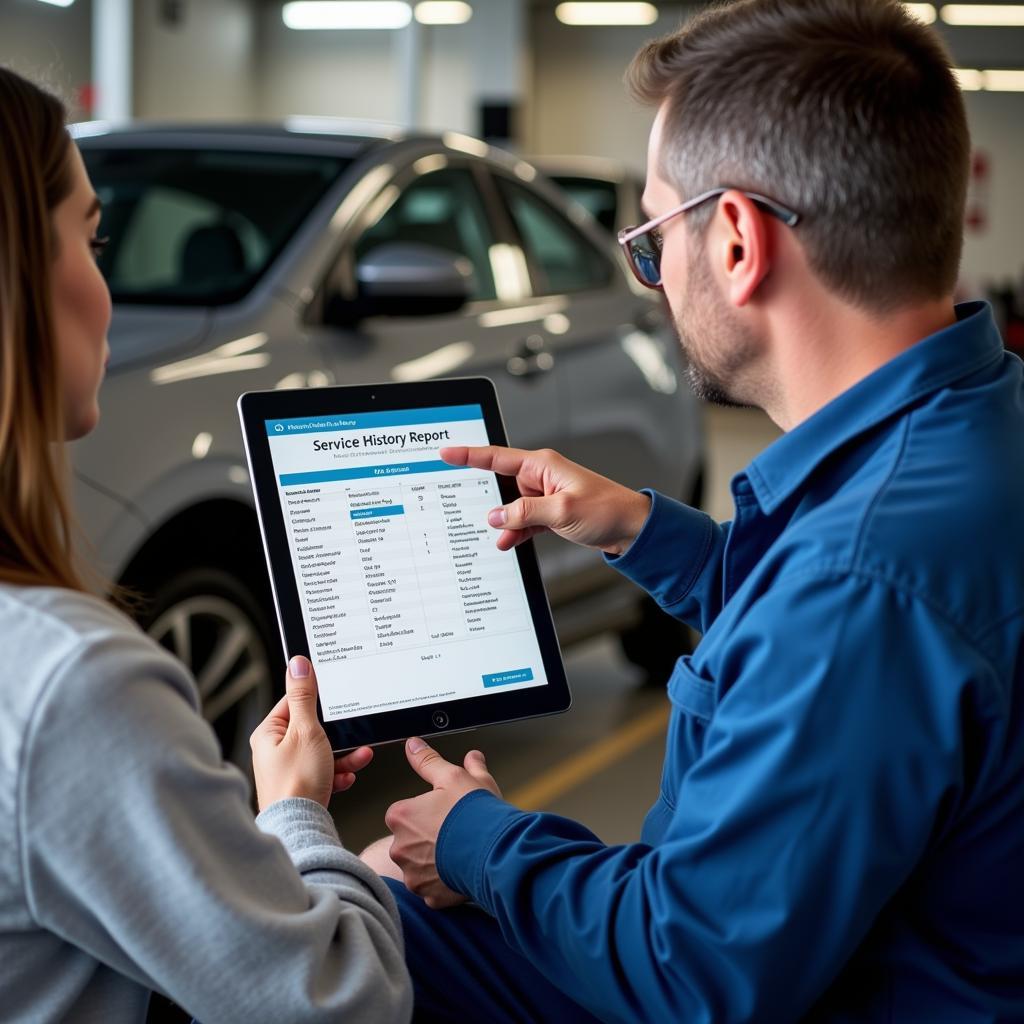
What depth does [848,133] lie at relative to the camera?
3.88 feet

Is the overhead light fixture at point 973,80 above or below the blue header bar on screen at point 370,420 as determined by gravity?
above

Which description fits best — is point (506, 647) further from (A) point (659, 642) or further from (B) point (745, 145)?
(A) point (659, 642)

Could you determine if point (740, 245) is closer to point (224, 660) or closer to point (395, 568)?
point (395, 568)

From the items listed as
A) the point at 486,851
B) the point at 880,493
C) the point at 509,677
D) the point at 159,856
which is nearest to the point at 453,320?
the point at 509,677

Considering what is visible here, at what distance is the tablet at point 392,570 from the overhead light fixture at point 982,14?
1601cm

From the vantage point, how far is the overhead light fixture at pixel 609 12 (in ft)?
53.5

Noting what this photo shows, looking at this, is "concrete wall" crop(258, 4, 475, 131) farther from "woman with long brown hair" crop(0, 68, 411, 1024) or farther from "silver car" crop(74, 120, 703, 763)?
"woman with long brown hair" crop(0, 68, 411, 1024)

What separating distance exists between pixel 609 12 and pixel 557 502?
51.8 feet

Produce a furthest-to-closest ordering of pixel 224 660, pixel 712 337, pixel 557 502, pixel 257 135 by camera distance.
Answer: pixel 257 135 < pixel 224 660 < pixel 557 502 < pixel 712 337

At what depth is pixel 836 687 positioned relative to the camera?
1044 millimetres

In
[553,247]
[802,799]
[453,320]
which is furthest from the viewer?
[553,247]

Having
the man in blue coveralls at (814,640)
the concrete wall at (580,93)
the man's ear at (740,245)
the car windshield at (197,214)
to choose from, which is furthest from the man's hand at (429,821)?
the concrete wall at (580,93)

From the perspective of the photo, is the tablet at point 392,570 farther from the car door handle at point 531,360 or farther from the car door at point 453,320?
the car door handle at point 531,360

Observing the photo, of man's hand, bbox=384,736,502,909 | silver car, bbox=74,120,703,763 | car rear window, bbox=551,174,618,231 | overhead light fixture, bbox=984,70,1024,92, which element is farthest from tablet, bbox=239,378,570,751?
overhead light fixture, bbox=984,70,1024,92
